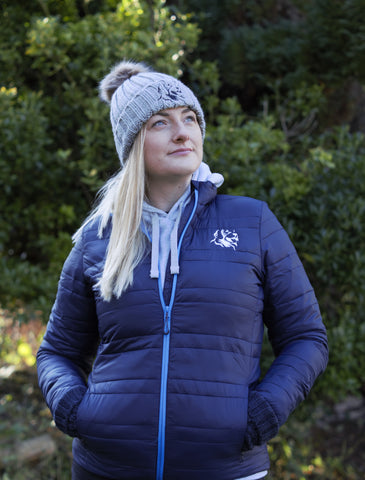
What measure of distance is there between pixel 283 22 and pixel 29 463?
170 inches

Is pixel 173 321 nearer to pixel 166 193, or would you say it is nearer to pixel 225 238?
pixel 225 238

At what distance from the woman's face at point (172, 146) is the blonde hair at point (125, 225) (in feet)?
0.14

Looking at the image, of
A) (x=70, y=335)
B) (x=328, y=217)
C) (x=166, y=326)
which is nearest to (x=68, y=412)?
(x=70, y=335)

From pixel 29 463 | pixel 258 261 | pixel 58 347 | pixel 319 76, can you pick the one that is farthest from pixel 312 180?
pixel 29 463

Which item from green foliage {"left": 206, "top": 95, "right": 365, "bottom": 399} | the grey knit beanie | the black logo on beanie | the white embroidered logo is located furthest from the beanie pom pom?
green foliage {"left": 206, "top": 95, "right": 365, "bottom": 399}

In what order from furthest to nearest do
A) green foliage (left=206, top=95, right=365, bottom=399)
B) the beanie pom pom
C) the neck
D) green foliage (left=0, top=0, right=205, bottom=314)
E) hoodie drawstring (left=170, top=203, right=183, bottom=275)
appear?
green foliage (left=0, top=0, right=205, bottom=314), green foliage (left=206, top=95, right=365, bottom=399), the beanie pom pom, the neck, hoodie drawstring (left=170, top=203, right=183, bottom=275)

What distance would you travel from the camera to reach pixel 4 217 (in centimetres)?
430

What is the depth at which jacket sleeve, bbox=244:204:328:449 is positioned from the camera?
1.81 meters

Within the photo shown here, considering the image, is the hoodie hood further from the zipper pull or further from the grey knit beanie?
the grey knit beanie

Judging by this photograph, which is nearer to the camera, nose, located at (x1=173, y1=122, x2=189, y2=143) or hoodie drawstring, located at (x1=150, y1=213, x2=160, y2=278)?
hoodie drawstring, located at (x1=150, y1=213, x2=160, y2=278)

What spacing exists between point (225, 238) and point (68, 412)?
34.0 inches

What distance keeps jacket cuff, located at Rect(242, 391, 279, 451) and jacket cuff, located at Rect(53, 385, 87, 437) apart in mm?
633

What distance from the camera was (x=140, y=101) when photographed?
215 cm

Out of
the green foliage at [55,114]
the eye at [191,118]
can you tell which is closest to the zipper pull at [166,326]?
the eye at [191,118]
